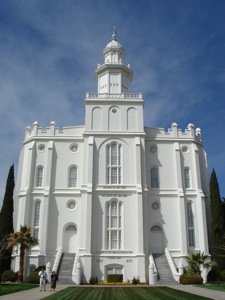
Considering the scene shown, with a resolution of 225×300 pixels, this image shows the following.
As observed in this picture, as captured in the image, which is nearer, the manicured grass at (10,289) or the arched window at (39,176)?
the manicured grass at (10,289)

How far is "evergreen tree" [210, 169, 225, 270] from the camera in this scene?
35188 millimetres

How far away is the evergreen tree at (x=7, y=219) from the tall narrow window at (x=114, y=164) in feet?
37.5

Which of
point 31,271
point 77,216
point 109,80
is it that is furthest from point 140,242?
point 109,80

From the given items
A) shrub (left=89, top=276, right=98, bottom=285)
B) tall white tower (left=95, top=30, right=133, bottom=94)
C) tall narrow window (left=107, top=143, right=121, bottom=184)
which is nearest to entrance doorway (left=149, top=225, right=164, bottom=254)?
tall narrow window (left=107, top=143, right=121, bottom=184)

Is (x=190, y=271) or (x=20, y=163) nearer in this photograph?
(x=190, y=271)

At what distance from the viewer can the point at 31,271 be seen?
1372 inches

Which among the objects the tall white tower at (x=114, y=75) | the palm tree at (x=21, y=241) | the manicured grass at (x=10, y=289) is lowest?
the manicured grass at (x=10, y=289)

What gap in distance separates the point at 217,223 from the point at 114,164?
1332 centimetres

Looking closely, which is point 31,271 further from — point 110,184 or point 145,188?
point 145,188

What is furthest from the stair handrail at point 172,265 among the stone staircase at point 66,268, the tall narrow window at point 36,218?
the tall narrow window at point 36,218

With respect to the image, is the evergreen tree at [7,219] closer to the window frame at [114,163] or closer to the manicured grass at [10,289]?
the manicured grass at [10,289]

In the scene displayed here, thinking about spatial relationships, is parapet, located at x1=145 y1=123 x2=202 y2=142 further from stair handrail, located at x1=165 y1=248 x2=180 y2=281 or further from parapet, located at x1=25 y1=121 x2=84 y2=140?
stair handrail, located at x1=165 y1=248 x2=180 y2=281

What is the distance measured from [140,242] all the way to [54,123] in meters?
18.1

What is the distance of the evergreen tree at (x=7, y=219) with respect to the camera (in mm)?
34438
